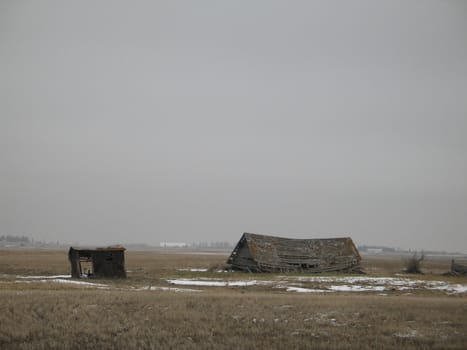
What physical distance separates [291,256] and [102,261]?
1900cm

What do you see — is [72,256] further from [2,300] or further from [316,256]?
[316,256]

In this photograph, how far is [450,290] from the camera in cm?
2861

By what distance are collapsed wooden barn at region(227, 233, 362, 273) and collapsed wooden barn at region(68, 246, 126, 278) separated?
1331cm

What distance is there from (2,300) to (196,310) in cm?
762

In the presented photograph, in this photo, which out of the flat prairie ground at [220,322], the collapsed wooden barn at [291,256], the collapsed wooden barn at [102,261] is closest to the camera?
the flat prairie ground at [220,322]

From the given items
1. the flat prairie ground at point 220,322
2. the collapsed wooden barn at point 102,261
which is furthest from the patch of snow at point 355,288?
the collapsed wooden barn at point 102,261

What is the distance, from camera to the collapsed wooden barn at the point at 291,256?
4506 centimetres

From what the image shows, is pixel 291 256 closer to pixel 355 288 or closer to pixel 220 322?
pixel 355 288

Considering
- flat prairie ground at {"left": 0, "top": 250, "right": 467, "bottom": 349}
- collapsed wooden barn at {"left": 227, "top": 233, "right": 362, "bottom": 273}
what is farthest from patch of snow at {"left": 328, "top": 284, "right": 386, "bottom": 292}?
collapsed wooden barn at {"left": 227, "top": 233, "right": 362, "bottom": 273}

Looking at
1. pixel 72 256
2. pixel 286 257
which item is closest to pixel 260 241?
pixel 286 257

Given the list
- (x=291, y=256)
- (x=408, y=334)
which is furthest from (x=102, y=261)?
(x=408, y=334)

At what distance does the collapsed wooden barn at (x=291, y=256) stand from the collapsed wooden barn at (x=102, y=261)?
1331cm

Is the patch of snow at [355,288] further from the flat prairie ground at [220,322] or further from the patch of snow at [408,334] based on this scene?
the patch of snow at [408,334]

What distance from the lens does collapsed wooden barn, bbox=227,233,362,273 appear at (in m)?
45.1
